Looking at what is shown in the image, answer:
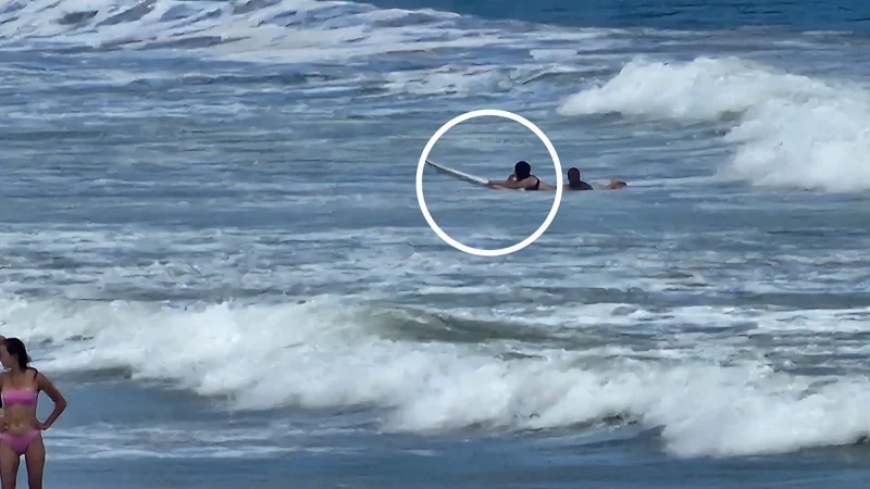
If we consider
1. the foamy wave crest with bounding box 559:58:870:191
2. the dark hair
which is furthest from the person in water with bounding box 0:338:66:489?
the foamy wave crest with bounding box 559:58:870:191

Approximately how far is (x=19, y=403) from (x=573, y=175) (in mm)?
2601

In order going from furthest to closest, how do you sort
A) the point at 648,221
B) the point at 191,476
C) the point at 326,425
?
the point at 648,221, the point at 326,425, the point at 191,476

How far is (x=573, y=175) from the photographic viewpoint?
223 inches

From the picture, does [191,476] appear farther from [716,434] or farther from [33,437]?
[716,434]

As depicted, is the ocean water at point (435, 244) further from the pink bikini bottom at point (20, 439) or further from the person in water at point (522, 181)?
the pink bikini bottom at point (20, 439)

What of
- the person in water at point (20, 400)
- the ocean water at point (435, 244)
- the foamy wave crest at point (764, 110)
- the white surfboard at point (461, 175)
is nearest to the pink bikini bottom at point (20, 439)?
the person in water at point (20, 400)

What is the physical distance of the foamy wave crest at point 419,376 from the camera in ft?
15.1

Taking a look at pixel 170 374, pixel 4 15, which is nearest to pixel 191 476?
pixel 170 374

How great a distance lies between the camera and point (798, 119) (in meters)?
6.06

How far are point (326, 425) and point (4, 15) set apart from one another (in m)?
2.59

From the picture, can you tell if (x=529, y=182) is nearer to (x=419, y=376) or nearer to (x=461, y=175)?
(x=461, y=175)

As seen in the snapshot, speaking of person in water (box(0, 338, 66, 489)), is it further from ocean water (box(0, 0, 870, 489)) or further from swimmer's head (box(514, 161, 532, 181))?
swimmer's head (box(514, 161, 532, 181))

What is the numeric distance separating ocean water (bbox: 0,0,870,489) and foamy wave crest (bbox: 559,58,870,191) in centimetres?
1
